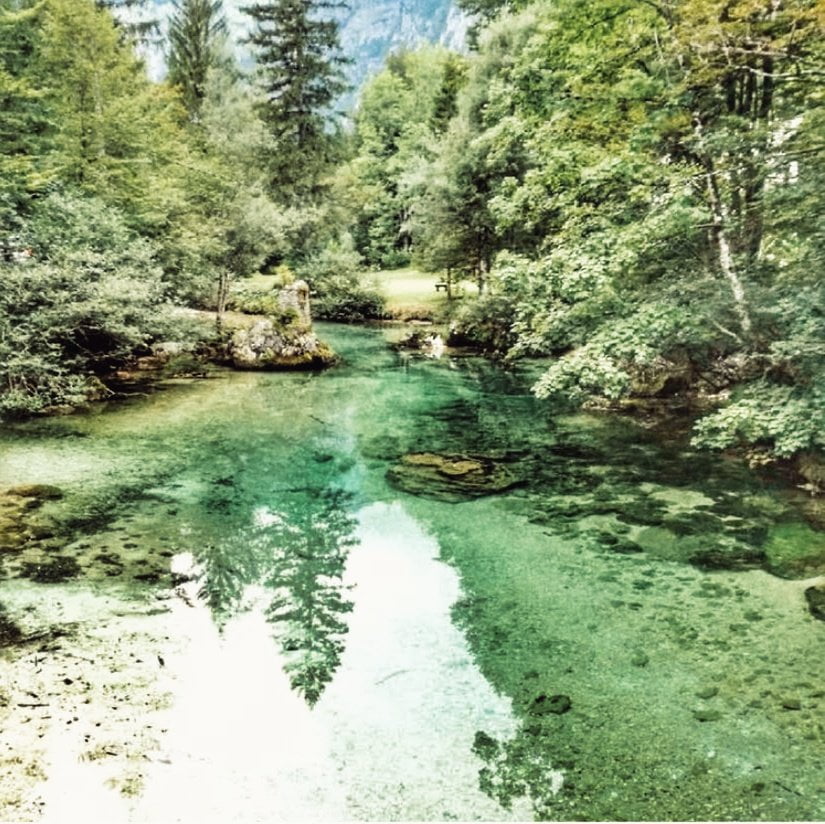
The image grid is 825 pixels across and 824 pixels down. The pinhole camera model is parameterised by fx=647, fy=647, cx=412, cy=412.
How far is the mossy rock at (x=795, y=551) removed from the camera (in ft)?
25.6

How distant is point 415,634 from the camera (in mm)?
6879

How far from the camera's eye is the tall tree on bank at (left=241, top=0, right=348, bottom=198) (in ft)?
114

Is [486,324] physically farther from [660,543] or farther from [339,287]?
[660,543]

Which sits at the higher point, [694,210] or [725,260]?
[694,210]

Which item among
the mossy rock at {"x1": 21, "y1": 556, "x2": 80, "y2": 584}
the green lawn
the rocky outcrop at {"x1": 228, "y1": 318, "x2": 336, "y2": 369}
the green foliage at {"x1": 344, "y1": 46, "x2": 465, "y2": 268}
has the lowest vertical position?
the mossy rock at {"x1": 21, "y1": 556, "x2": 80, "y2": 584}

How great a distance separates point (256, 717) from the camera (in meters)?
5.53

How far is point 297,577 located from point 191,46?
4698cm

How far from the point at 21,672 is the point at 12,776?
141 cm

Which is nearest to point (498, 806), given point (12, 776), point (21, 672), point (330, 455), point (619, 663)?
point (619, 663)

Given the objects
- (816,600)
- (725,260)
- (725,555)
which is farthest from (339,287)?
(816,600)

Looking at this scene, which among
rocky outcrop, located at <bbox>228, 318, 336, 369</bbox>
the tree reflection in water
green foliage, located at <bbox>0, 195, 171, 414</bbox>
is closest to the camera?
the tree reflection in water

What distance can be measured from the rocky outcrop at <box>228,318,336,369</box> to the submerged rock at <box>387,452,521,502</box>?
995 centimetres

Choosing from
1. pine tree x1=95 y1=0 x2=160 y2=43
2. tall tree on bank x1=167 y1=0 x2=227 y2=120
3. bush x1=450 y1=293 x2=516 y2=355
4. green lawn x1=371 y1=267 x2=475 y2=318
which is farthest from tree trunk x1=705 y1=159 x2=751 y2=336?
tall tree on bank x1=167 y1=0 x2=227 y2=120

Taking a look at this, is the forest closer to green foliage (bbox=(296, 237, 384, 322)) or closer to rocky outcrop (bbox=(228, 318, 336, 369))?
rocky outcrop (bbox=(228, 318, 336, 369))
